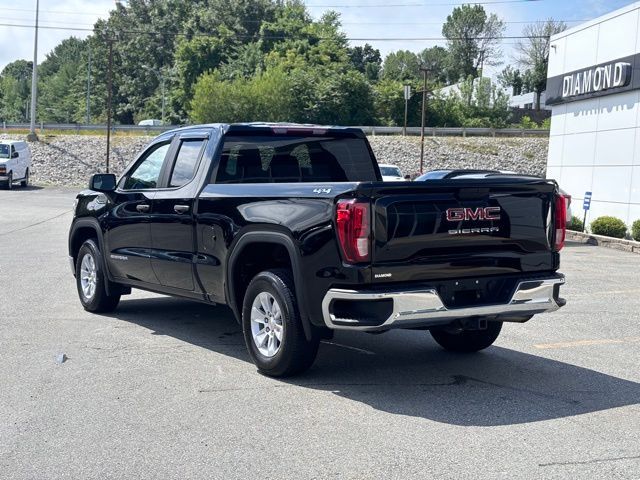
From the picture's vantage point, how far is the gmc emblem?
20.7ft

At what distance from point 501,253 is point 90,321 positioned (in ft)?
15.6

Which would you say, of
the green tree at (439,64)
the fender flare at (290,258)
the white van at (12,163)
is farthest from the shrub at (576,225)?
the green tree at (439,64)

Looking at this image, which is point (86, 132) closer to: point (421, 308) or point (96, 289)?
point (96, 289)

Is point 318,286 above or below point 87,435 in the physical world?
above

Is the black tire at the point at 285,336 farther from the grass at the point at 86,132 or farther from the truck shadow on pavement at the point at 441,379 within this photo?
the grass at the point at 86,132

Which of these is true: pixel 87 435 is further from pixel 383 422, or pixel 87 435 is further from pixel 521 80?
pixel 521 80

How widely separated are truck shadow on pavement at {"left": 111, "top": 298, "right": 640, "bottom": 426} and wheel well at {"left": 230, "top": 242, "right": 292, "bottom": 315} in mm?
685

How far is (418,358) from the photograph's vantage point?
7.76 meters

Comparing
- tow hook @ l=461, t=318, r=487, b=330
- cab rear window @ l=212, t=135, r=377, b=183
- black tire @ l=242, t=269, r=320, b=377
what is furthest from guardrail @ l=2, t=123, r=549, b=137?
tow hook @ l=461, t=318, r=487, b=330

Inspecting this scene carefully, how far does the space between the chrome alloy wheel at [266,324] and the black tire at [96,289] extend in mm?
3014

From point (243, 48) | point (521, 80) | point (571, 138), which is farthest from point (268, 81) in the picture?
point (571, 138)

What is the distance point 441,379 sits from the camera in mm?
6957

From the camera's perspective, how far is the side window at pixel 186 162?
7988mm

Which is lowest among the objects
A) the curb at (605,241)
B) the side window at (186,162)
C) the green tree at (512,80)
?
the curb at (605,241)
